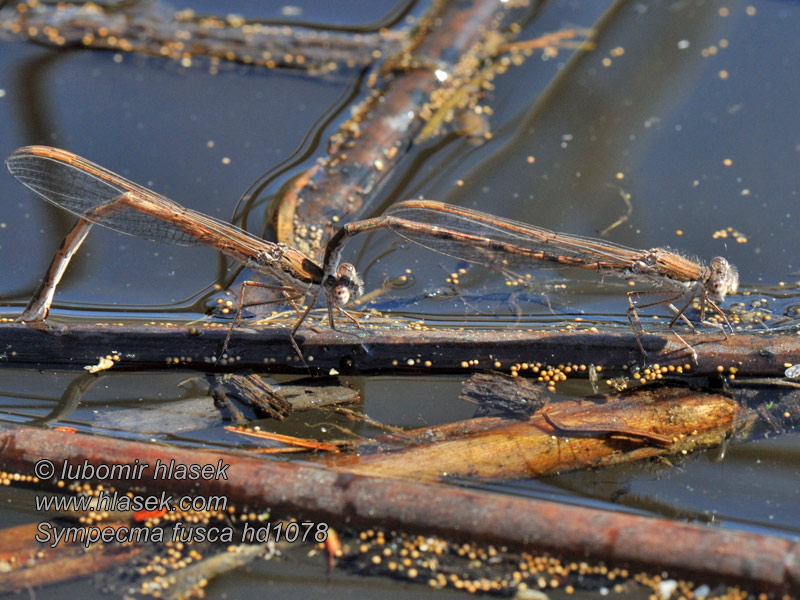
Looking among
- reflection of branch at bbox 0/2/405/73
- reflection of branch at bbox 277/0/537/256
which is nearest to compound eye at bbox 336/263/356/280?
reflection of branch at bbox 277/0/537/256

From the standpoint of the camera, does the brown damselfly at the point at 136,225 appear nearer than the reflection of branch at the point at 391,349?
No

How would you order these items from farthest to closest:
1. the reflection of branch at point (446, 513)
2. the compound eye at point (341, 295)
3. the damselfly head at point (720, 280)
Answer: the damselfly head at point (720, 280)
the compound eye at point (341, 295)
the reflection of branch at point (446, 513)

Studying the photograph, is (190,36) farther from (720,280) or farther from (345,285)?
(720,280)

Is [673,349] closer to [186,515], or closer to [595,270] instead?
[595,270]

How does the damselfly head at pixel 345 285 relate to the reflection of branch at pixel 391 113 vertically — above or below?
below

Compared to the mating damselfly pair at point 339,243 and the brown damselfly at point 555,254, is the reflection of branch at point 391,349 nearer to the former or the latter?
the mating damselfly pair at point 339,243

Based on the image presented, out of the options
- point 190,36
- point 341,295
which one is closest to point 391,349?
point 341,295

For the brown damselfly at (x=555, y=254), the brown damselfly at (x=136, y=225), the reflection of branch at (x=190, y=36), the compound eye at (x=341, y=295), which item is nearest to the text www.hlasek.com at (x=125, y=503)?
the brown damselfly at (x=136, y=225)
